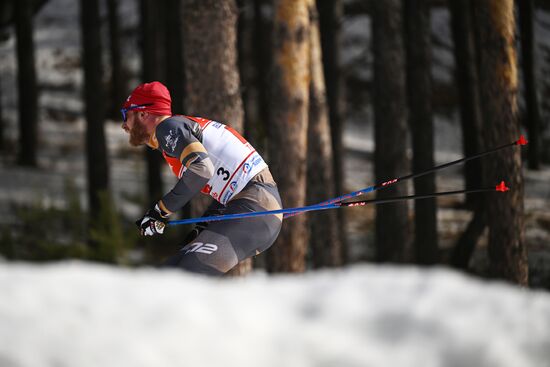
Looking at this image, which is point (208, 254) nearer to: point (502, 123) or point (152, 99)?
point (152, 99)

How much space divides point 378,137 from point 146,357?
1028 cm

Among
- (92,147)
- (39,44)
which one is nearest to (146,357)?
(92,147)

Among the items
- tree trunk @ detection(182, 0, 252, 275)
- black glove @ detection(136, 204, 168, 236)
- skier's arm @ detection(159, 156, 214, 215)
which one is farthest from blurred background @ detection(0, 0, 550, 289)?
skier's arm @ detection(159, 156, 214, 215)

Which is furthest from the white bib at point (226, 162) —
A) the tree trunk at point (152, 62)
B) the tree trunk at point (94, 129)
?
the tree trunk at point (152, 62)

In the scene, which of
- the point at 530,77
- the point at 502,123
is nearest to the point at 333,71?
the point at 502,123

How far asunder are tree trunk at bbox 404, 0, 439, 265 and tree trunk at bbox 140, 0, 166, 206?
20.8 ft

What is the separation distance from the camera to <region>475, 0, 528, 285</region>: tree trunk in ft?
26.1

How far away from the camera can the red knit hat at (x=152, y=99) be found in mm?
5516

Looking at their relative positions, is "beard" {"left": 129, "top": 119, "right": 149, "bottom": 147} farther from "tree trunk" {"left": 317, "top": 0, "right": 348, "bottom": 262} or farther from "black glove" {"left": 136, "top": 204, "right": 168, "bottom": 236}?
"tree trunk" {"left": 317, "top": 0, "right": 348, "bottom": 262}

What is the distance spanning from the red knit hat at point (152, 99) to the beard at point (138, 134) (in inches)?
5.1

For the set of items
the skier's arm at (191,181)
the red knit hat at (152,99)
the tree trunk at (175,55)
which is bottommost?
the skier's arm at (191,181)

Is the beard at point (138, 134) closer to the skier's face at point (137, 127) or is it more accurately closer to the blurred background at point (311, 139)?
the skier's face at point (137, 127)

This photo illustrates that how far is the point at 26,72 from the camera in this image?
19.3 metres

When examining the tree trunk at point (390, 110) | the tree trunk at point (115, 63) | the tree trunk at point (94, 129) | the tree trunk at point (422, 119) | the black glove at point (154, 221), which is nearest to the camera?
the black glove at point (154, 221)
